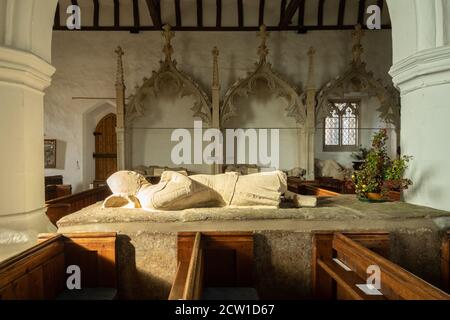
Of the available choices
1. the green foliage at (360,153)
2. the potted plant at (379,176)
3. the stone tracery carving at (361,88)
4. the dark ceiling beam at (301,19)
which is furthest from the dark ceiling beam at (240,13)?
the potted plant at (379,176)

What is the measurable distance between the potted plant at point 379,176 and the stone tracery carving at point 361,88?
442 centimetres

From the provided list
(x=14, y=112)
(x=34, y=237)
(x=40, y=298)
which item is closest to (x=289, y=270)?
(x=40, y=298)

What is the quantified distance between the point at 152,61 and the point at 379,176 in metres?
6.61

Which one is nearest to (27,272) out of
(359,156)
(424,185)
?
(424,185)

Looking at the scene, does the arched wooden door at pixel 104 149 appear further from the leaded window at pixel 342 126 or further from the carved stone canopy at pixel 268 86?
the leaded window at pixel 342 126

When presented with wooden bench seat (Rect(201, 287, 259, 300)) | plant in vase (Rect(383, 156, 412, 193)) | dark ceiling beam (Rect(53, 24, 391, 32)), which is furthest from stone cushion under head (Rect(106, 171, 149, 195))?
dark ceiling beam (Rect(53, 24, 391, 32))

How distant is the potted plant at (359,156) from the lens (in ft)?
26.3

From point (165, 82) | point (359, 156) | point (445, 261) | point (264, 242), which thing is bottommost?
point (445, 261)

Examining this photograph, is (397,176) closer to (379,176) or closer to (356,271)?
(379,176)

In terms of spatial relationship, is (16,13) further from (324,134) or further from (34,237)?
(324,134)

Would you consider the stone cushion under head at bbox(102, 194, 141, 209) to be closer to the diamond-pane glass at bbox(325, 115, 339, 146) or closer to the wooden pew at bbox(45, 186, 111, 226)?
the wooden pew at bbox(45, 186, 111, 226)

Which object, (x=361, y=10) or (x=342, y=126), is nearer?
(x=361, y=10)

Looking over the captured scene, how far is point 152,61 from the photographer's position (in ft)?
26.5

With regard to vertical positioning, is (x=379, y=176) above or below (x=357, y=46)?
below
